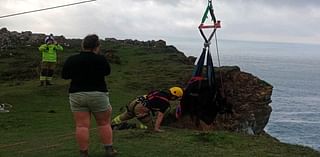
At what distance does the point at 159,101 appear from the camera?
11469mm

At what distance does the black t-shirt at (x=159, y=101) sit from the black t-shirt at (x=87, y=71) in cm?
328

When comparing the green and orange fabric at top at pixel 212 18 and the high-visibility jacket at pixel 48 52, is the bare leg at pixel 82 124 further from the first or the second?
the high-visibility jacket at pixel 48 52

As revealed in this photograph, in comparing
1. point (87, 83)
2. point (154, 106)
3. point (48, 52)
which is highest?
point (87, 83)

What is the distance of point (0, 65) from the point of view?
108 ft

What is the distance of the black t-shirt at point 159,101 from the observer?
37.7ft

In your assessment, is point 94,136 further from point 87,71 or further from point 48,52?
point 48,52

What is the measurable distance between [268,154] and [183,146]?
1354mm

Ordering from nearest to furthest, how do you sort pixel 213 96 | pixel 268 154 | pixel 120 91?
pixel 268 154 → pixel 213 96 → pixel 120 91

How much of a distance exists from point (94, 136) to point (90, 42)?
3.55 m

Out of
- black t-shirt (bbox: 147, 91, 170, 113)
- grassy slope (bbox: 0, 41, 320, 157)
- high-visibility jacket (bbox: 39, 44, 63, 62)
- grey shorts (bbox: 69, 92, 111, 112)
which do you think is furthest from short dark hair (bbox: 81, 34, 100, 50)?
high-visibility jacket (bbox: 39, 44, 63, 62)

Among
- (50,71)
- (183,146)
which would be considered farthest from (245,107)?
(183,146)

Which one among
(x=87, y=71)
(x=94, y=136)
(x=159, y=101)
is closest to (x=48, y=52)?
(x=94, y=136)

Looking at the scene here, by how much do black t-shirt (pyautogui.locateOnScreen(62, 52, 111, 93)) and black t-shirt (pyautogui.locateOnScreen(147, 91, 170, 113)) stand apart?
3.28 meters

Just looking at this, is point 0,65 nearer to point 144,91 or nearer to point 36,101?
point 144,91
